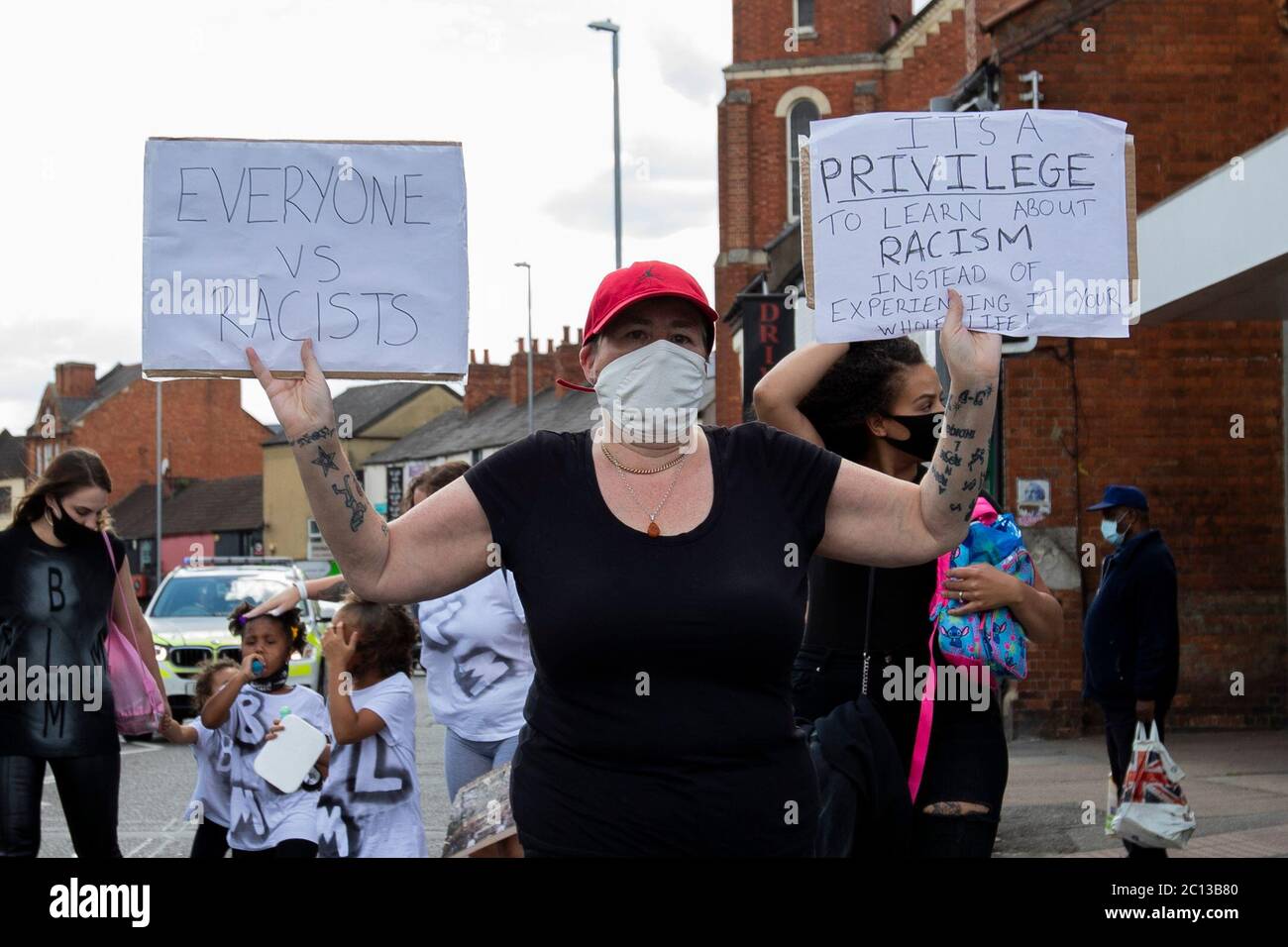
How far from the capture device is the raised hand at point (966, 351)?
3031 millimetres

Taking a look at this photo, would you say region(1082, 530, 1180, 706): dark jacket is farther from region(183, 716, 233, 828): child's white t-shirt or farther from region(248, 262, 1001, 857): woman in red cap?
region(248, 262, 1001, 857): woman in red cap

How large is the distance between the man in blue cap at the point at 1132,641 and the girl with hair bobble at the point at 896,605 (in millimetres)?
4644

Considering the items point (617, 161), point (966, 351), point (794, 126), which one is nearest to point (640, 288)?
point (966, 351)

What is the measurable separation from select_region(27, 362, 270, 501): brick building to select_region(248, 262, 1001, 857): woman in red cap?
7759cm

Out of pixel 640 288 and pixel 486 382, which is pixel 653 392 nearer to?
pixel 640 288

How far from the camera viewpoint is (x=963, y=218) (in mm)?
3453

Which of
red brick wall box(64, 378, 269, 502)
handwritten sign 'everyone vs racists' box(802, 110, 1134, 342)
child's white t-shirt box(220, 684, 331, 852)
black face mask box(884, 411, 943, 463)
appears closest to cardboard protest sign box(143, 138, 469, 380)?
handwritten sign 'everyone vs racists' box(802, 110, 1134, 342)

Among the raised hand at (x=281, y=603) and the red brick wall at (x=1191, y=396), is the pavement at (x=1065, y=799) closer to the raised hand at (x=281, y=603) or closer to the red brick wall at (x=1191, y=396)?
the red brick wall at (x=1191, y=396)

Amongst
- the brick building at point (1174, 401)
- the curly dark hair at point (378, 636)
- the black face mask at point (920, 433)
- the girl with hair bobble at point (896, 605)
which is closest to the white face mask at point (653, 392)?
the girl with hair bobble at point (896, 605)

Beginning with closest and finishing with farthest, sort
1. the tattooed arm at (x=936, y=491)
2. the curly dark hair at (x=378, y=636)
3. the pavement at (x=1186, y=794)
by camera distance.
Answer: the tattooed arm at (x=936, y=491) → the curly dark hair at (x=378, y=636) → the pavement at (x=1186, y=794)

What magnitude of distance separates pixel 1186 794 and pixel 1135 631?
2.36m

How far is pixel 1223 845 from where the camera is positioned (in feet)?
27.1

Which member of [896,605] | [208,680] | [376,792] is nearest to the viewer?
[896,605]

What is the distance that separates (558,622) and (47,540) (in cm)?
398
